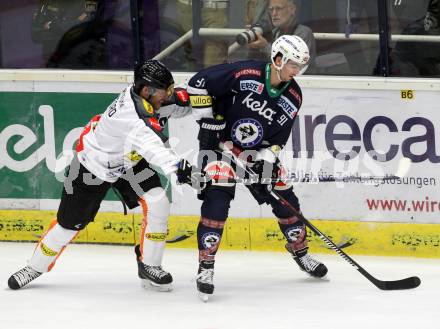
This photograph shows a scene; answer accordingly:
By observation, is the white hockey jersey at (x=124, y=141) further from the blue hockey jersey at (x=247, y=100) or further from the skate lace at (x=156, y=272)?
the skate lace at (x=156, y=272)

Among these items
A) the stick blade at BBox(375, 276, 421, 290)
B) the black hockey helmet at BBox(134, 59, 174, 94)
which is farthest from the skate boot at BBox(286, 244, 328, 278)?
the black hockey helmet at BBox(134, 59, 174, 94)

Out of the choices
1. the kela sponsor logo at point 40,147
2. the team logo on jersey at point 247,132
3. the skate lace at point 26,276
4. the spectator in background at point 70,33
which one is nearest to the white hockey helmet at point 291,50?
the team logo on jersey at point 247,132

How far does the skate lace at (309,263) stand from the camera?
6348 millimetres

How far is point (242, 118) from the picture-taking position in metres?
6.04

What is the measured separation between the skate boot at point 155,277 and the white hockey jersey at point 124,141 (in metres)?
0.50

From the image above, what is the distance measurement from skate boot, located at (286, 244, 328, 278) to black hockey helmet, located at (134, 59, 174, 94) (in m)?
1.19

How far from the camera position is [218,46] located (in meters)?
7.13

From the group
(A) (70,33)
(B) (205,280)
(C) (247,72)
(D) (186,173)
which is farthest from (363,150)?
(A) (70,33)

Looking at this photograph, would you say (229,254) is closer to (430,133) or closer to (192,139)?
(192,139)

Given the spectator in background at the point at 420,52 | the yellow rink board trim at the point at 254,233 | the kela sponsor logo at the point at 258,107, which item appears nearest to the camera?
the kela sponsor logo at the point at 258,107

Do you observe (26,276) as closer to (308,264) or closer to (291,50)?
(308,264)

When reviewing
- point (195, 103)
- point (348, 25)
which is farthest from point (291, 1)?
point (195, 103)

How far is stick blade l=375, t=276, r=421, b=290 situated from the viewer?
6035 millimetres

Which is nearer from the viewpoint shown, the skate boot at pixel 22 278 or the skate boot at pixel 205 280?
the skate boot at pixel 205 280
